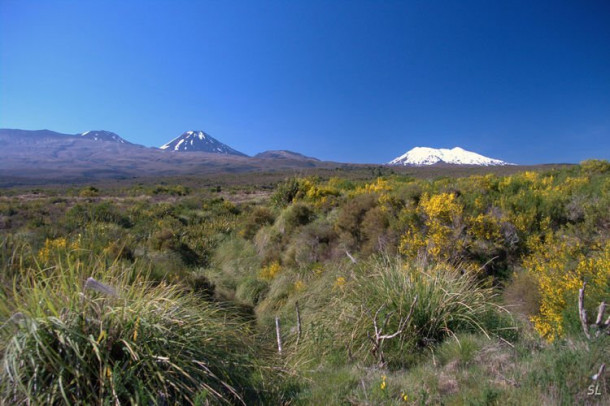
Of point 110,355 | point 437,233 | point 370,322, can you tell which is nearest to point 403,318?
point 370,322

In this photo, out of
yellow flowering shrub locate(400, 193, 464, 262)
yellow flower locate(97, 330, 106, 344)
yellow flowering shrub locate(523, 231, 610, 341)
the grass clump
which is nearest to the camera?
the grass clump

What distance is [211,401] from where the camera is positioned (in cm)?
221

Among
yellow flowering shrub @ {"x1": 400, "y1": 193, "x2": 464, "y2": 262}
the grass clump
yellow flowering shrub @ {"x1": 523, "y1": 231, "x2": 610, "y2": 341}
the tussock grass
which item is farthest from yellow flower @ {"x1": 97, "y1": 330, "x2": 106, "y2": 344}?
yellow flowering shrub @ {"x1": 400, "y1": 193, "x2": 464, "y2": 262}

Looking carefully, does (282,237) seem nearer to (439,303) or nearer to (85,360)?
(439,303)

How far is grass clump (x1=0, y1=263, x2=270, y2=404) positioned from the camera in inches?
78.4

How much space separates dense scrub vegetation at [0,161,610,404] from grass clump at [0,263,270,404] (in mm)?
13

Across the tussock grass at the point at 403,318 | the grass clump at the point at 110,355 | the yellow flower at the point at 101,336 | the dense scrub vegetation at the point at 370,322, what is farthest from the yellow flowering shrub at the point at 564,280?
the yellow flower at the point at 101,336

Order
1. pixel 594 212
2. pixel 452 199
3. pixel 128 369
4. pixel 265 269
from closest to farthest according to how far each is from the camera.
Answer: pixel 128 369, pixel 594 212, pixel 452 199, pixel 265 269

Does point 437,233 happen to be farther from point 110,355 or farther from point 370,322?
point 110,355

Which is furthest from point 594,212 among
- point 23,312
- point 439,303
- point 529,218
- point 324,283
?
point 23,312

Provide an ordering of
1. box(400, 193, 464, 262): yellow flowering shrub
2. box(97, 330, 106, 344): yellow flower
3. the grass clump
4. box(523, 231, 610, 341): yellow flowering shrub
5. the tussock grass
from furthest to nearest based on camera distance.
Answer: box(400, 193, 464, 262): yellow flowering shrub, the tussock grass, box(523, 231, 610, 341): yellow flowering shrub, box(97, 330, 106, 344): yellow flower, the grass clump

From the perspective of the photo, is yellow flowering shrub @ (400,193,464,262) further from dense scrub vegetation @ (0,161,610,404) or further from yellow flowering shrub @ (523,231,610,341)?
yellow flowering shrub @ (523,231,610,341)

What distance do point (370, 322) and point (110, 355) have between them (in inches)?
101

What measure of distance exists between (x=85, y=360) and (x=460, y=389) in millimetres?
2660
